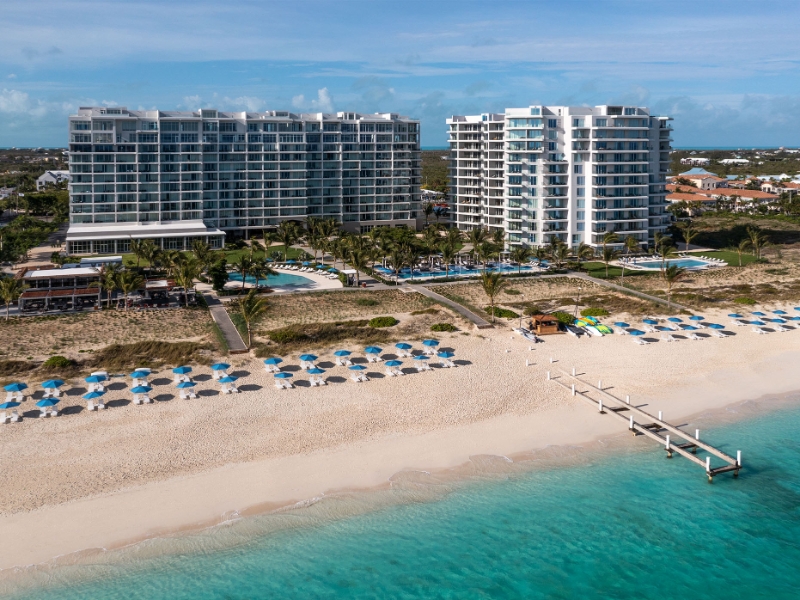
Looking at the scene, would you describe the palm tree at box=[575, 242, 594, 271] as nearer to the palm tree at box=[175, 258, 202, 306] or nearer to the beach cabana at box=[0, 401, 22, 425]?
the palm tree at box=[175, 258, 202, 306]

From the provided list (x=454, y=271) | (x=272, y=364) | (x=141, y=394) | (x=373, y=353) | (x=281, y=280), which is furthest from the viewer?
(x=454, y=271)

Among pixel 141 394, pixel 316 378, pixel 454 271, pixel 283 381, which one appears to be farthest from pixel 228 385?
pixel 454 271

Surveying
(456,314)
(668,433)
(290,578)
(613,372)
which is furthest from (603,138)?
(290,578)

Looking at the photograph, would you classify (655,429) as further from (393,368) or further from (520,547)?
(393,368)

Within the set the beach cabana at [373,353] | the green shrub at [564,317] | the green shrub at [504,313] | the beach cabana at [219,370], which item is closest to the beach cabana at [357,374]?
the beach cabana at [373,353]

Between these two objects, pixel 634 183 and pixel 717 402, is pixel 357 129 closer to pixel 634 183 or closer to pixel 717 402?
pixel 634 183
